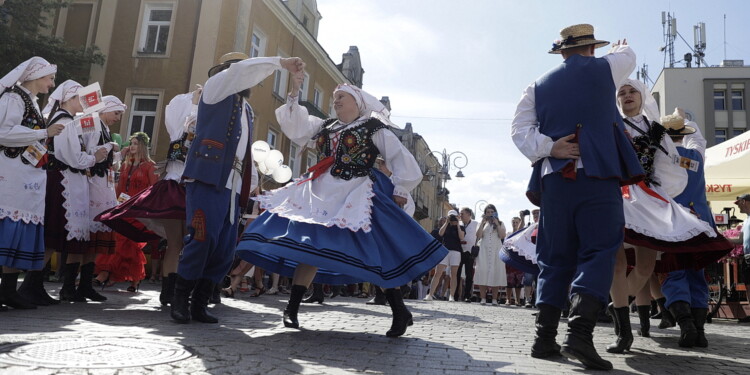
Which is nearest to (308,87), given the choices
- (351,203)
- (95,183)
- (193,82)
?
(193,82)

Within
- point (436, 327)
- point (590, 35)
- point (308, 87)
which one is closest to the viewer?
point (590, 35)

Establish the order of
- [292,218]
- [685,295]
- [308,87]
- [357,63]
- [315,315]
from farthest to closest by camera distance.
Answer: [357,63]
[308,87]
[315,315]
[685,295]
[292,218]

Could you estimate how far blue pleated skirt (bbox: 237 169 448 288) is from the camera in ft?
13.0

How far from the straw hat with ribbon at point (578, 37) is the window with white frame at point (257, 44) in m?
20.1

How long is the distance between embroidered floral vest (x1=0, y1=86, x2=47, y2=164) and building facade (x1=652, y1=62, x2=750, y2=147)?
42253 mm

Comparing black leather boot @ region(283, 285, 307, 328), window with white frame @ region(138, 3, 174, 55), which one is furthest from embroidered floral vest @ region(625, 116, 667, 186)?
window with white frame @ region(138, 3, 174, 55)

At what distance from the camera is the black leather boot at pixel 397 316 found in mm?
4355

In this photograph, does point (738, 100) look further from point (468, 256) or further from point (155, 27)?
point (155, 27)

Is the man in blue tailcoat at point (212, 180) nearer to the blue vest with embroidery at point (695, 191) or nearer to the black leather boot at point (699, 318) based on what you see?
the blue vest with embroidery at point (695, 191)

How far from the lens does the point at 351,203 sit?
14.4 feet

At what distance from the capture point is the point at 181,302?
4492 mm

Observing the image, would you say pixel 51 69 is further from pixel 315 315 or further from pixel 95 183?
pixel 315 315

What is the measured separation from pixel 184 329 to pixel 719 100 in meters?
45.4

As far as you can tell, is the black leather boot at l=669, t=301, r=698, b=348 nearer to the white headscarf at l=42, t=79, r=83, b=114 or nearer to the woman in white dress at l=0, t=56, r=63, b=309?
the woman in white dress at l=0, t=56, r=63, b=309
